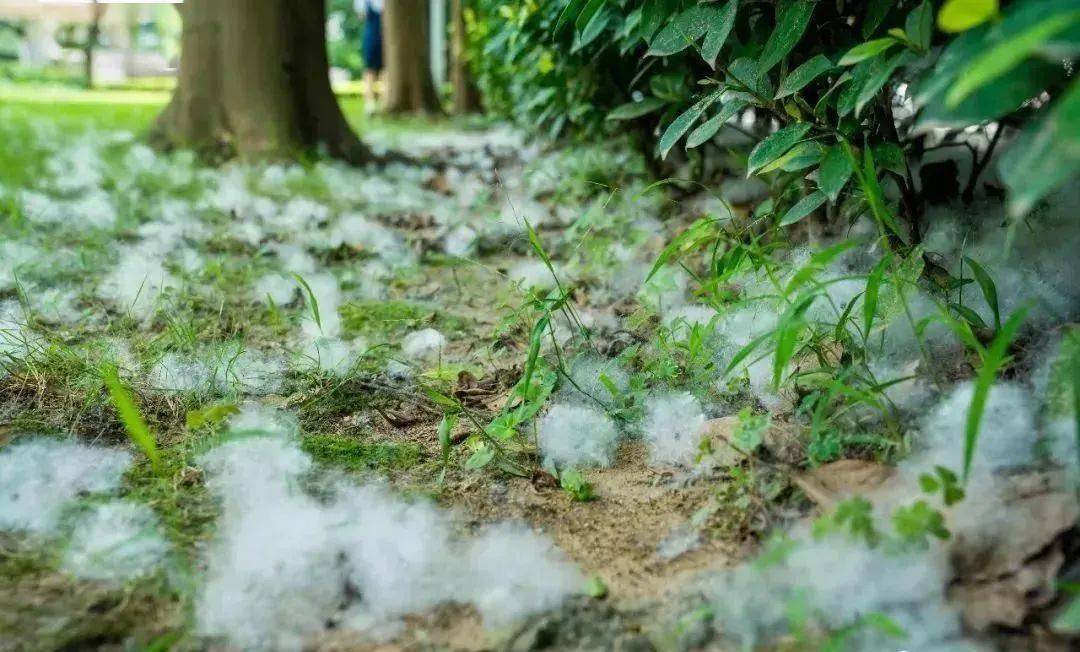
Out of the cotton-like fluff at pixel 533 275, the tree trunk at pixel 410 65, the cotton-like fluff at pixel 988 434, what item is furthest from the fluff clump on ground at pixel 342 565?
the tree trunk at pixel 410 65

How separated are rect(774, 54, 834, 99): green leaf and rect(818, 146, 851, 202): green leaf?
0.45 ft

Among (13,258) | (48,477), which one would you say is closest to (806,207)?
(48,477)

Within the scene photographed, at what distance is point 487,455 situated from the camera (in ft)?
5.06

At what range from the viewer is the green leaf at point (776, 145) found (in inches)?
62.8

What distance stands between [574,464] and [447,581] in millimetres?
416

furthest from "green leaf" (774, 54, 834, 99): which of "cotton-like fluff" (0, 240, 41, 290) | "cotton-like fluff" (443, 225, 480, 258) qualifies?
"cotton-like fluff" (0, 240, 41, 290)

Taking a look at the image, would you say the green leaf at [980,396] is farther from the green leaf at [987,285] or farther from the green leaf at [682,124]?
the green leaf at [682,124]

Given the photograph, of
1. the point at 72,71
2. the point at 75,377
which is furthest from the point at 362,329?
the point at 72,71

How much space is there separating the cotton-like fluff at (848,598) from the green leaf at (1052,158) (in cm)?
46

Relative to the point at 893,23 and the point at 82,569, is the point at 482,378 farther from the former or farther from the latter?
the point at 893,23

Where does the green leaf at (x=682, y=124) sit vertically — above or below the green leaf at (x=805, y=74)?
below

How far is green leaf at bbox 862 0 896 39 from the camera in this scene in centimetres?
150

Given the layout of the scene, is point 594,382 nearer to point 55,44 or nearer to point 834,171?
point 834,171

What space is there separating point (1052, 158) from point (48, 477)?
144 cm
